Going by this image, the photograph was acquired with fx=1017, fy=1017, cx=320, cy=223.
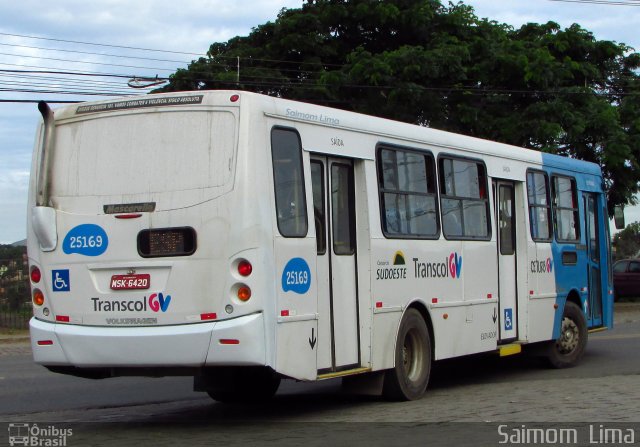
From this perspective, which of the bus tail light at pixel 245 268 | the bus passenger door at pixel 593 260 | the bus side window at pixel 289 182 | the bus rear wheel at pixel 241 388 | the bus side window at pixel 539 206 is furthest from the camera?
the bus passenger door at pixel 593 260

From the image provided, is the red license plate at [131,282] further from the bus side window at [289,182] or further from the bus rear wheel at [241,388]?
the bus rear wheel at [241,388]

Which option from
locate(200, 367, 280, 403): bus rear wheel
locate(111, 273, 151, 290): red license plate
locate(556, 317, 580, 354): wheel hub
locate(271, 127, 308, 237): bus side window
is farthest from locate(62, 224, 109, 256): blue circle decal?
locate(556, 317, 580, 354): wheel hub

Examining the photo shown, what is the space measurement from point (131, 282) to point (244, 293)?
3.56ft

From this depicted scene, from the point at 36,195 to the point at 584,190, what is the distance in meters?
9.25

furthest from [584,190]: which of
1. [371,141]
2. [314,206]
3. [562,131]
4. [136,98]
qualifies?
[562,131]

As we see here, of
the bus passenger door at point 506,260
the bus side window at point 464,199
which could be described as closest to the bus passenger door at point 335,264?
the bus side window at point 464,199

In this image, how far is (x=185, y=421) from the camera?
33.1ft

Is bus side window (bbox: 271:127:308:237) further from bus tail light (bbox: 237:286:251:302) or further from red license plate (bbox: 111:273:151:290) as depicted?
red license plate (bbox: 111:273:151:290)

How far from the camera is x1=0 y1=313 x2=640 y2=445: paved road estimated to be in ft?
29.6

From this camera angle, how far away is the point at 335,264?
9.97 metres

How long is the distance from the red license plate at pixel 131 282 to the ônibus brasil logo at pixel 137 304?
0.12m

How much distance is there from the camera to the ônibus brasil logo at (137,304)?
350 inches

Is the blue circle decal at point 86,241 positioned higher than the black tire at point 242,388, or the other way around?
the blue circle decal at point 86,241

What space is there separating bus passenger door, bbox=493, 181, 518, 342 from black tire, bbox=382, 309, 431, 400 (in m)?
2.13
